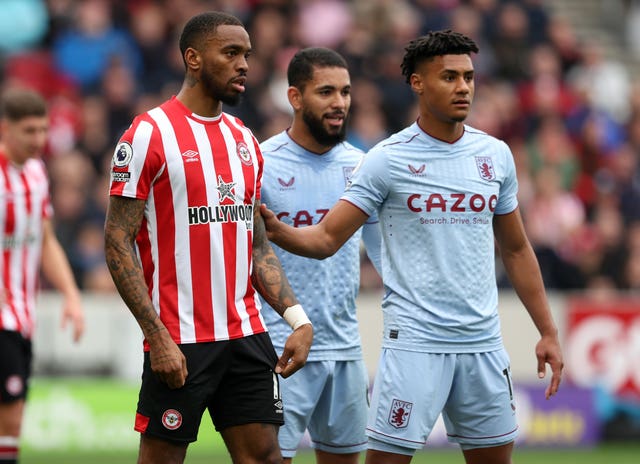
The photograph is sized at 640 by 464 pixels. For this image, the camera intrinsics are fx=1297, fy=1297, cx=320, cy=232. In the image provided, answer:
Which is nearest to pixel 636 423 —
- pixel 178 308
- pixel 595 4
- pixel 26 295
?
pixel 26 295

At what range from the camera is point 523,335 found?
12.7 metres

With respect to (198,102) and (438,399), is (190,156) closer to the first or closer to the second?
(198,102)

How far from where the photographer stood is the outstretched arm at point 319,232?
6.32 metres

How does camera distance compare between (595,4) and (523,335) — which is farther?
(595,4)

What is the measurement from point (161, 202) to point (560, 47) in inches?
503

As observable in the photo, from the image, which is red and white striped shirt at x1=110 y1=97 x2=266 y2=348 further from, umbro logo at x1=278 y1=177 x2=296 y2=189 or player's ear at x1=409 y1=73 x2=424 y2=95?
umbro logo at x1=278 y1=177 x2=296 y2=189

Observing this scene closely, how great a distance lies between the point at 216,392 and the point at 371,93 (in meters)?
9.28

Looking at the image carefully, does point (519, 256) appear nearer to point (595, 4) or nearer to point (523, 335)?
point (523, 335)

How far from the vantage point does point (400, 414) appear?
639cm

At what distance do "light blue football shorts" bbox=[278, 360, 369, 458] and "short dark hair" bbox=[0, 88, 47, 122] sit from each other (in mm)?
2557

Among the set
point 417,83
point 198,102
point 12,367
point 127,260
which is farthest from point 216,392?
point 12,367

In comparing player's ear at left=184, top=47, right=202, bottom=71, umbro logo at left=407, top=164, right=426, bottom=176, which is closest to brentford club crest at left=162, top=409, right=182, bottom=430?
player's ear at left=184, top=47, right=202, bottom=71

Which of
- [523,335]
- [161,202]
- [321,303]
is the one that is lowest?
[523,335]

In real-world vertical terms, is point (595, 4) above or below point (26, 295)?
above
